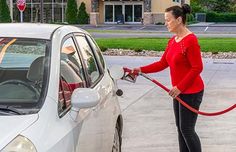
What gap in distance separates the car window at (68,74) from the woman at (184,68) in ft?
3.62

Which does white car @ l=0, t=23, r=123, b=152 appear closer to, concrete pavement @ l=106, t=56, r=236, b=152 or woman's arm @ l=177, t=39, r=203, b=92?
woman's arm @ l=177, t=39, r=203, b=92

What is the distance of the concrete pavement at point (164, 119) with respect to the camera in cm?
761

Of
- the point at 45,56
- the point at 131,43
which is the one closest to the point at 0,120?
the point at 45,56

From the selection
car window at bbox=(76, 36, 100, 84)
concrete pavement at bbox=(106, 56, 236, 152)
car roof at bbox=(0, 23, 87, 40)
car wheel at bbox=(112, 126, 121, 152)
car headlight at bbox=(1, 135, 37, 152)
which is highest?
car roof at bbox=(0, 23, 87, 40)

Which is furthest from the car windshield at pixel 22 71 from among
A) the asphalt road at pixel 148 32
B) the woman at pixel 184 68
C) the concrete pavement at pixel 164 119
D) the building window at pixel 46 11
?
the building window at pixel 46 11

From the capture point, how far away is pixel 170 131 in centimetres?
841

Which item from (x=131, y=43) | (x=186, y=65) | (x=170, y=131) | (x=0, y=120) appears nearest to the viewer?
(x=0, y=120)

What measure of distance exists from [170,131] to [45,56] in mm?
4207

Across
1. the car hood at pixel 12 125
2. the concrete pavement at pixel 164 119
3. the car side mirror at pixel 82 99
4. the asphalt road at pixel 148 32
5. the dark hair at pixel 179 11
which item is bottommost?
the concrete pavement at pixel 164 119

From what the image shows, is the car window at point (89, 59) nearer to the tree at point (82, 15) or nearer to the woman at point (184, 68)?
the woman at point (184, 68)

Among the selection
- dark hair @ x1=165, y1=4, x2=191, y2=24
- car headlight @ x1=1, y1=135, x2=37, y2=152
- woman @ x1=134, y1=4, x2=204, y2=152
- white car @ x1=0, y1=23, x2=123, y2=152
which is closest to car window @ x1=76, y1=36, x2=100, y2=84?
white car @ x1=0, y1=23, x2=123, y2=152

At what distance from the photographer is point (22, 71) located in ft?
15.8

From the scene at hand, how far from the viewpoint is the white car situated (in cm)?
360

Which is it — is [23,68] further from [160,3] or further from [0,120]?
[160,3]
